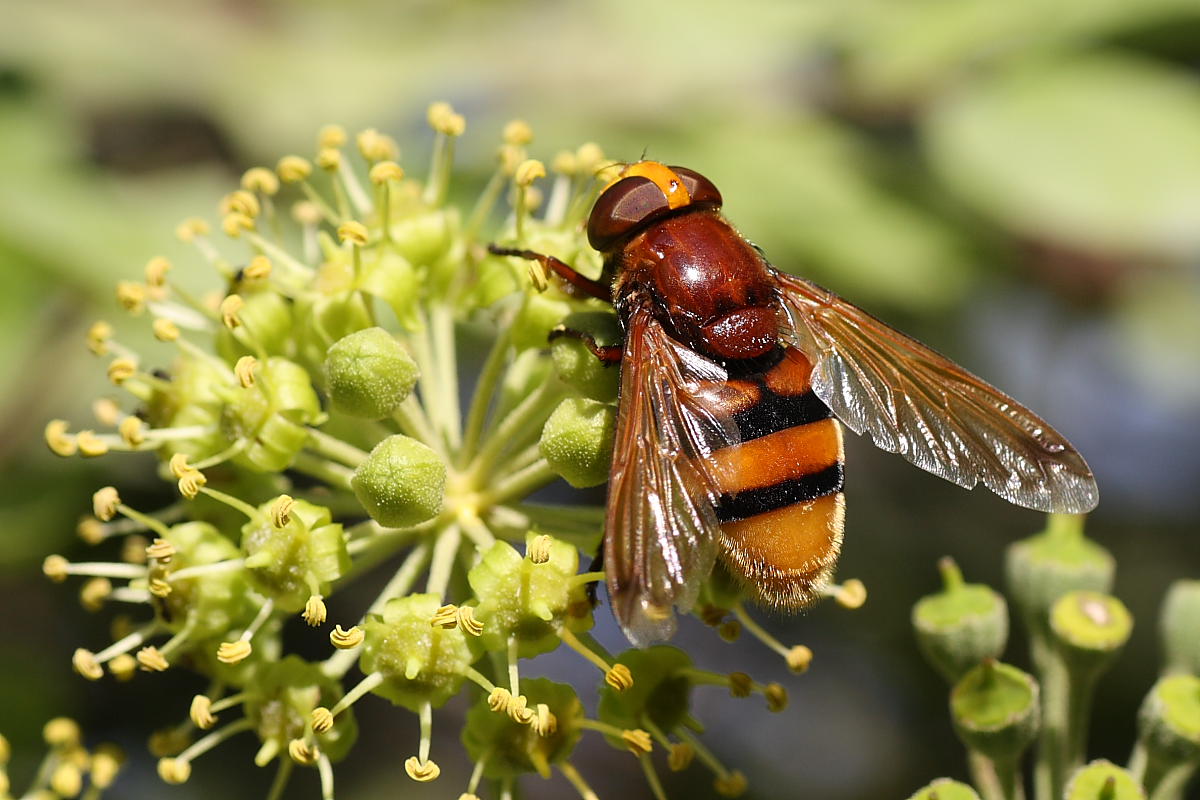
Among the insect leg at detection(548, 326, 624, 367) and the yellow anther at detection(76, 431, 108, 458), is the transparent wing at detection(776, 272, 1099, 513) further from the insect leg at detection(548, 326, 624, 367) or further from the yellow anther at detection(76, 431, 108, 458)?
the yellow anther at detection(76, 431, 108, 458)

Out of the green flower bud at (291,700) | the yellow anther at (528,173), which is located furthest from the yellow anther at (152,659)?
the yellow anther at (528,173)

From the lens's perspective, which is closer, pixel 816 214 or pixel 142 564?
pixel 142 564

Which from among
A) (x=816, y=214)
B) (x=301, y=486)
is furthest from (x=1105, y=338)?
(x=301, y=486)

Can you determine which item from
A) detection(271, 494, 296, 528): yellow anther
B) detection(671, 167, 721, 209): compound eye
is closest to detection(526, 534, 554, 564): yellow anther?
detection(271, 494, 296, 528): yellow anther

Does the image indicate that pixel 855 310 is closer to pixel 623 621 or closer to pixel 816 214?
pixel 623 621

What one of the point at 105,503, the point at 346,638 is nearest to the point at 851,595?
the point at 346,638

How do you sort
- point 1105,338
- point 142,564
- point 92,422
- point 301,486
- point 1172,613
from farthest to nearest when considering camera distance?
point 1105,338
point 92,422
point 301,486
point 142,564
point 1172,613
